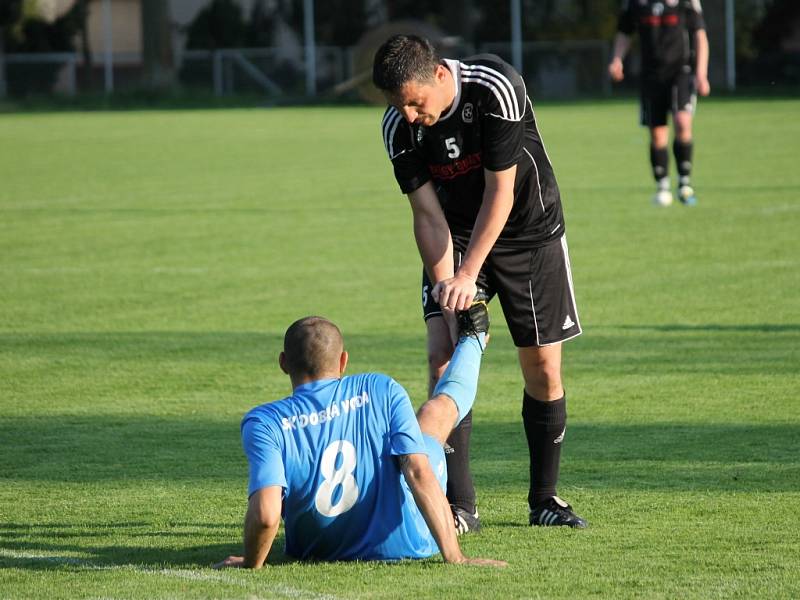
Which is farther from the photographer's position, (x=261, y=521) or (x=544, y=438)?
(x=544, y=438)

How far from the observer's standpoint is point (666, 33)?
1673 centimetres

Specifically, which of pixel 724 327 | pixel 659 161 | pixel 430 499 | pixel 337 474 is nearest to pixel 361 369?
pixel 724 327

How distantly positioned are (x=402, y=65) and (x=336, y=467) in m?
1.42

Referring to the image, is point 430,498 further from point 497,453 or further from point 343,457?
point 497,453

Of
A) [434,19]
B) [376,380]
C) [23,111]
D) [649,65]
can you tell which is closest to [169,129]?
[23,111]

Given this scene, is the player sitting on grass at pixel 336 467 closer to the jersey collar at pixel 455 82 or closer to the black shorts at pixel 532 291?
the black shorts at pixel 532 291

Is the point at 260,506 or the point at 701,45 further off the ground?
the point at 701,45

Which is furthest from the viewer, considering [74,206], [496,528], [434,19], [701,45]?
[434,19]

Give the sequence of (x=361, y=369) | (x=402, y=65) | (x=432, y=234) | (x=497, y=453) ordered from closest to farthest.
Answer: (x=402, y=65) < (x=432, y=234) < (x=497, y=453) < (x=361, y=369)

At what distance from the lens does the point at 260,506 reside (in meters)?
4.64

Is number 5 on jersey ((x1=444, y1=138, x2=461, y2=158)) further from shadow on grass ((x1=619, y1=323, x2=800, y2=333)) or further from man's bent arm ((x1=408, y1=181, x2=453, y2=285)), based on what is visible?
shadow on grass ((x1=619, y1=323, x2=800, y2=333))

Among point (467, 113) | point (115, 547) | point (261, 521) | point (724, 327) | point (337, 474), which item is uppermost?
point (467, 113)

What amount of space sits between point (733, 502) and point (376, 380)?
1.74 m

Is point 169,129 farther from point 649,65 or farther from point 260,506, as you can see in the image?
point 260,506
